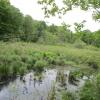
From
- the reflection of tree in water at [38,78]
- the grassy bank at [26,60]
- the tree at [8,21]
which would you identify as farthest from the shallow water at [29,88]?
the tree at [8,21]

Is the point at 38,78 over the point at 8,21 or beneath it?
beneath

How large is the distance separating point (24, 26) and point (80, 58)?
26870 millimetres

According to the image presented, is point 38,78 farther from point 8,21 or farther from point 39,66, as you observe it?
point 8,21

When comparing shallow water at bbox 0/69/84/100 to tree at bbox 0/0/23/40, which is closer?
shallow water at bbox 0/69/84/100

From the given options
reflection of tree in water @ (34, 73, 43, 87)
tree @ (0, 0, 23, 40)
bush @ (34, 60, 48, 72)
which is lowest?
reflection of tree in water @ (34, 73, 43, 87)

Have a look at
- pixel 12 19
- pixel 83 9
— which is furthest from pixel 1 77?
pixel 12 19

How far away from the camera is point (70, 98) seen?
26.8ft

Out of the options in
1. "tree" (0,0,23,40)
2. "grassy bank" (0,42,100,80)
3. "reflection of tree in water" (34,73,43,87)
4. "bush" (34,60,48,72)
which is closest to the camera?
"reflection of tree in water" (34,73,43,87)

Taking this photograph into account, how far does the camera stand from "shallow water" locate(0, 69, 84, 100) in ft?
32.1

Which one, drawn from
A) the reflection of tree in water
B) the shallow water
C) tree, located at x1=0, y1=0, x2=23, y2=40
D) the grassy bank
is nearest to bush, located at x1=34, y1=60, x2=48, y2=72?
the grassy bank

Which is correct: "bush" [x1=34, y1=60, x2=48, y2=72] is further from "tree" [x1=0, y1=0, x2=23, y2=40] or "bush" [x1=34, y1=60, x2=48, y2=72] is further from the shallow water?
"tree" [x1=0, y1=0, x2=23, y2=40]

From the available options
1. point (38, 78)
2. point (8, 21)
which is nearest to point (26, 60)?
point (38, 78)

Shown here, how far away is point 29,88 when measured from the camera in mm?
11297

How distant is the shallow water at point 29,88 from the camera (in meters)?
9.77
